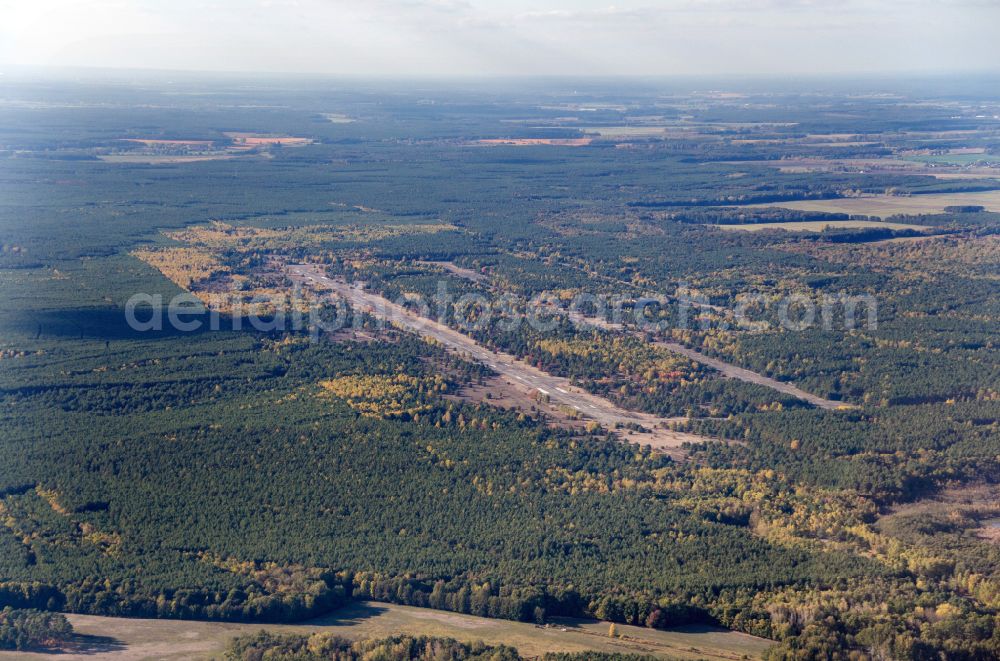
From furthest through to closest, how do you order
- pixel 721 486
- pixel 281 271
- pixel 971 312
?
1. pixel 281 271
2. pixel 971 312
3. pixel 721 486

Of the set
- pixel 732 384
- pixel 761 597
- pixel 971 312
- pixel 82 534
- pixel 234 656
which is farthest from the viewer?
pixel 971 312

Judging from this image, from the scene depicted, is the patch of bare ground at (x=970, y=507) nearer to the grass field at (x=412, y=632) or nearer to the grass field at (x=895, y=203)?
the grass field at (x=412, y=632)

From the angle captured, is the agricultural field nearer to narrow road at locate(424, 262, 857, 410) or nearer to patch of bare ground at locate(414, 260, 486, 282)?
narrow road at locate(424, 262, 857, 410)

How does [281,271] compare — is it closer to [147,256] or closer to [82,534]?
[147,256]

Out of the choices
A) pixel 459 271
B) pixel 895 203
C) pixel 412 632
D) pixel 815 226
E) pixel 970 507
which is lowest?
pixel 412 632

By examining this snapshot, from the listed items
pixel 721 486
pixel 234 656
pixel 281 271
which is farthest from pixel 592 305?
pixel 234 656

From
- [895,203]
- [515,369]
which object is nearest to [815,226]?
[895,203]

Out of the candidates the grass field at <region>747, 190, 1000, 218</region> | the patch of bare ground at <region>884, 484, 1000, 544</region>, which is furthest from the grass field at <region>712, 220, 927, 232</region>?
the patch of bare ground at <region>884, 484, 1000, 544</region>

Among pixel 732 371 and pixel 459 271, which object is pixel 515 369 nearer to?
pixel 732 371
